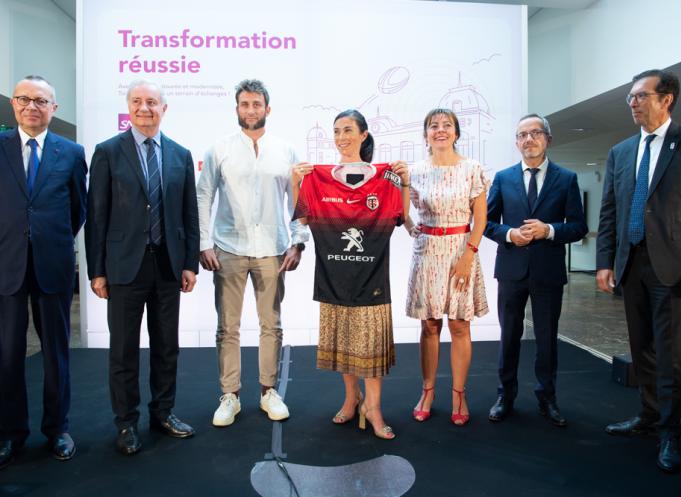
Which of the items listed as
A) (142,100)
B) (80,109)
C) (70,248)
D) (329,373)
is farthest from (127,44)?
(329,373)

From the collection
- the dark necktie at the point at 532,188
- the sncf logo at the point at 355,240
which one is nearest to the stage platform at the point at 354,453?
the sncf logo at the point at 355,240

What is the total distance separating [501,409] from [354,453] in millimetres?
957

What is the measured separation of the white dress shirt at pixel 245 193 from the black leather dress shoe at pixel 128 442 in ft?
3.36

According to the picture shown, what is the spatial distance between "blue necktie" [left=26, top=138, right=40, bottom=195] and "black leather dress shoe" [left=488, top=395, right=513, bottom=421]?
104 inches

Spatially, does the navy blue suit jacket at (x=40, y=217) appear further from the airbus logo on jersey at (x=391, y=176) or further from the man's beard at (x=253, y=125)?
the airbus logo on jersey at (x=391, y=176)

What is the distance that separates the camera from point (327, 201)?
8.39 feet

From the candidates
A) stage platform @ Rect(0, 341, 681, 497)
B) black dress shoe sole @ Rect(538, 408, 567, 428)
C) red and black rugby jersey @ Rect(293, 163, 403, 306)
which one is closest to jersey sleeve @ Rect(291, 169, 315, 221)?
red and black rugby jersey @ Rect(293, 163, 403, 306)

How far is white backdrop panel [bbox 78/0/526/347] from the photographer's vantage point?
4.35 meters

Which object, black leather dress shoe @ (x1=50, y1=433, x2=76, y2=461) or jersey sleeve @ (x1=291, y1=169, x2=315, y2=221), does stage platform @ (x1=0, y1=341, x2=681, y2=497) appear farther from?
jersey sleeve @ (x1=291, y1=169, x2=315, y2=221)

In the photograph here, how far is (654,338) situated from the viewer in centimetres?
252

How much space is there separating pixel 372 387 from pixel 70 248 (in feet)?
5.43

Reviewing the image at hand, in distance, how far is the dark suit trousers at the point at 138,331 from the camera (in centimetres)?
245

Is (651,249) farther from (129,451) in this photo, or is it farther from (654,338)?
(129,451)

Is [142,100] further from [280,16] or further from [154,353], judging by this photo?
[280,16]
